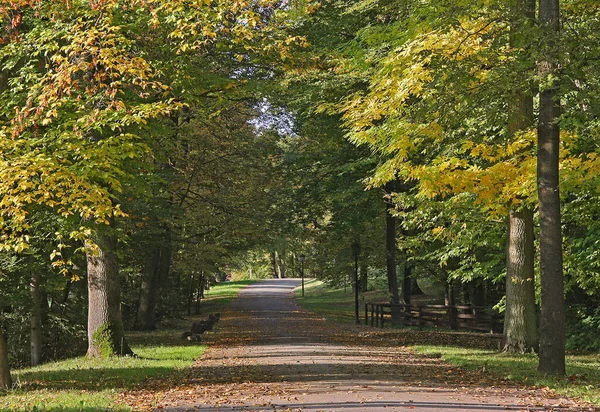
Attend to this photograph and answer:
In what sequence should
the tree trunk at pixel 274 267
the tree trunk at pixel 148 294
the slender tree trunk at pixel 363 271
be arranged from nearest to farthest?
the tree trunk at pixel 148 294
the slender tree trunk at pixel 363 271
the tree trunk at pixel 274 267

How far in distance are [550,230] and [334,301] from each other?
45.5m

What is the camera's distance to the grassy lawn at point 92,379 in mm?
10516

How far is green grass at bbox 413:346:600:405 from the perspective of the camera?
1146 centimetres

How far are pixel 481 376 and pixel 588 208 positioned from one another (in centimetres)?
506

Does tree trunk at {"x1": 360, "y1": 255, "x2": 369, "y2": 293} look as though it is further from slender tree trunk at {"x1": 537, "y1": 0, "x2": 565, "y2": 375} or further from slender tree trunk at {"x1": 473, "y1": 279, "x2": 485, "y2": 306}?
slender tree trunk at {"x1": 537, "y1": 0, "x2": 565, "y2": 375}

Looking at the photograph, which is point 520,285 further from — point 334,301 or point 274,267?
point 274,267

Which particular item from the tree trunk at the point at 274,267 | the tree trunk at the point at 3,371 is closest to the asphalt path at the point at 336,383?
the tree trunk at the point at 3,371

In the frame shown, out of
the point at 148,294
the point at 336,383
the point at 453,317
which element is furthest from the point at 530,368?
the point at 148,294

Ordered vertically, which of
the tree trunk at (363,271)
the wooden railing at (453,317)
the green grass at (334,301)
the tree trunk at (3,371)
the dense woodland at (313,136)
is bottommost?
the green grass at (334,301)

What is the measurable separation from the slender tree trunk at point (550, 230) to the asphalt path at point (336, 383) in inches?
44.6

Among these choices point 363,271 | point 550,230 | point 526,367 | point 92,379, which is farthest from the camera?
point 363,271

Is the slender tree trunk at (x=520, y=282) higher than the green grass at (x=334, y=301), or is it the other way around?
the slender tree trunk at (x=520, y=282)

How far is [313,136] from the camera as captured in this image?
30.0m

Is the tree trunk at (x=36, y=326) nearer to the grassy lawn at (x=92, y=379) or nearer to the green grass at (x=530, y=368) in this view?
the grassy lawn at (x=92, y=379)
